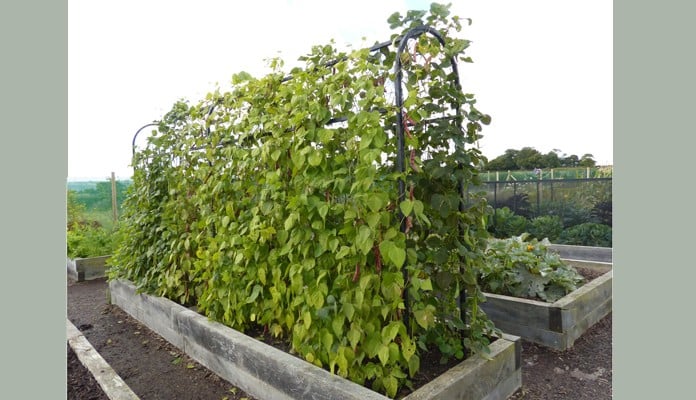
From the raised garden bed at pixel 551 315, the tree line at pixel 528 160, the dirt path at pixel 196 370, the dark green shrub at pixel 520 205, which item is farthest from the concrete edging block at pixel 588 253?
the tree line at pixel 528 160

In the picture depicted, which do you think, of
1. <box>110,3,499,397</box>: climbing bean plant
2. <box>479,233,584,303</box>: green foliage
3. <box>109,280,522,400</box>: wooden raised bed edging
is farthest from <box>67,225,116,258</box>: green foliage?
<box>479,233,584,303</box>: green foliage

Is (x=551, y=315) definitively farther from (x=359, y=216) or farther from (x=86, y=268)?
(x=86, y=268)

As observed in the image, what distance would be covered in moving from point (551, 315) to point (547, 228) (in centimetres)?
576

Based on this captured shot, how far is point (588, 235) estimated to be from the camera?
27.1 ft

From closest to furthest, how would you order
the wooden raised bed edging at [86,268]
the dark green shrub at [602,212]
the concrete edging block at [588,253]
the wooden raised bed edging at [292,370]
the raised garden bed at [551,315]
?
the wooden raised bed edging at [292,370] → the raised garden bed at [551,315] → the concrete edging block at [588,253] → the wooden raised bed edging at [86,268] → the dark green shrub at [602,212]

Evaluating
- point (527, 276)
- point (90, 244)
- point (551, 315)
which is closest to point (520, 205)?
point (527, 276)

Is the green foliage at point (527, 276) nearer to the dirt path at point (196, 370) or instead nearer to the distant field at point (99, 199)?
the dirt path at point (196, 370)

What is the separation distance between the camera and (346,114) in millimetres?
2309

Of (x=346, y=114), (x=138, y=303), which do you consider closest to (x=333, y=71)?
(x=346, y=114)

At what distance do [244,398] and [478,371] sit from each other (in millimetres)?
1519

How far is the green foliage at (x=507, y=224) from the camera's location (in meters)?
8.59

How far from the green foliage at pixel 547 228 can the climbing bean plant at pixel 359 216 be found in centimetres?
670

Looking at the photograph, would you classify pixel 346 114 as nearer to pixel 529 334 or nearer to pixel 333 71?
pixel 333 71

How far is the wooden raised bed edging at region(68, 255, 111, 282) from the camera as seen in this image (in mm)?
6516
